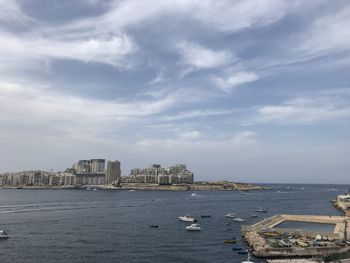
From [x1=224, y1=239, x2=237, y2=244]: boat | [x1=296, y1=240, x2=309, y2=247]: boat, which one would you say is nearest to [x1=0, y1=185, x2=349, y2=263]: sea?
[x1=224, y1=239, x2=237, y2=244]: boat

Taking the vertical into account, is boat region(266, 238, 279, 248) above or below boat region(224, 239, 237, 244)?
above

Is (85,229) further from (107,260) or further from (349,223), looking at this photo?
(349,223)

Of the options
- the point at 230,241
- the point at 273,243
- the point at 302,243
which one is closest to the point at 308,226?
the point at 230,241

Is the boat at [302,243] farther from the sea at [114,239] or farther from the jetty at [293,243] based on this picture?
the sea at [114,239]

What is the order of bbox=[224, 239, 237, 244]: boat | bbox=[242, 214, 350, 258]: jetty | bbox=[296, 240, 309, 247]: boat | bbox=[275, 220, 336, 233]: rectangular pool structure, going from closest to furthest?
bbox=[242, 214, 350, 258]: jetty
bbox=[296, 240, 309, 247]: boat
bbox=[224, 239, 237, 244]: boat
bbox=[275, 220, 336, 233]: rectangular pool structure

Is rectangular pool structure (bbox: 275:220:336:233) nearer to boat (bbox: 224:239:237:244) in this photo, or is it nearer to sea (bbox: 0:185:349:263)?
sea (bbox: 0:185:349:263)

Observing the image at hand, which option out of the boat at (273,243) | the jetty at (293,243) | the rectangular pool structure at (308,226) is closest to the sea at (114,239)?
the jetty at (293,243)

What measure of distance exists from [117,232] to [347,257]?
140 ft

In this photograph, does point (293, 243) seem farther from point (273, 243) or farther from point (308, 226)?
point (308, 226)

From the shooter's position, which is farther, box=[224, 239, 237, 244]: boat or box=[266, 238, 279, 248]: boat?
box=[224, 239, 237, 244]: boat

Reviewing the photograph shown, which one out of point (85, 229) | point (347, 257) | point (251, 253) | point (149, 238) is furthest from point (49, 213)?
point (347, 257)

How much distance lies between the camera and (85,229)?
259 ft

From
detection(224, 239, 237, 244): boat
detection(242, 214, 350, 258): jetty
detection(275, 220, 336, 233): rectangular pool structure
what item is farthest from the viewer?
detection(275, 220, 336, 233): rectangular pool structure

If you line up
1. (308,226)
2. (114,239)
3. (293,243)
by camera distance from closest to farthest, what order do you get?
(293,243), (114,239), (308,226)
